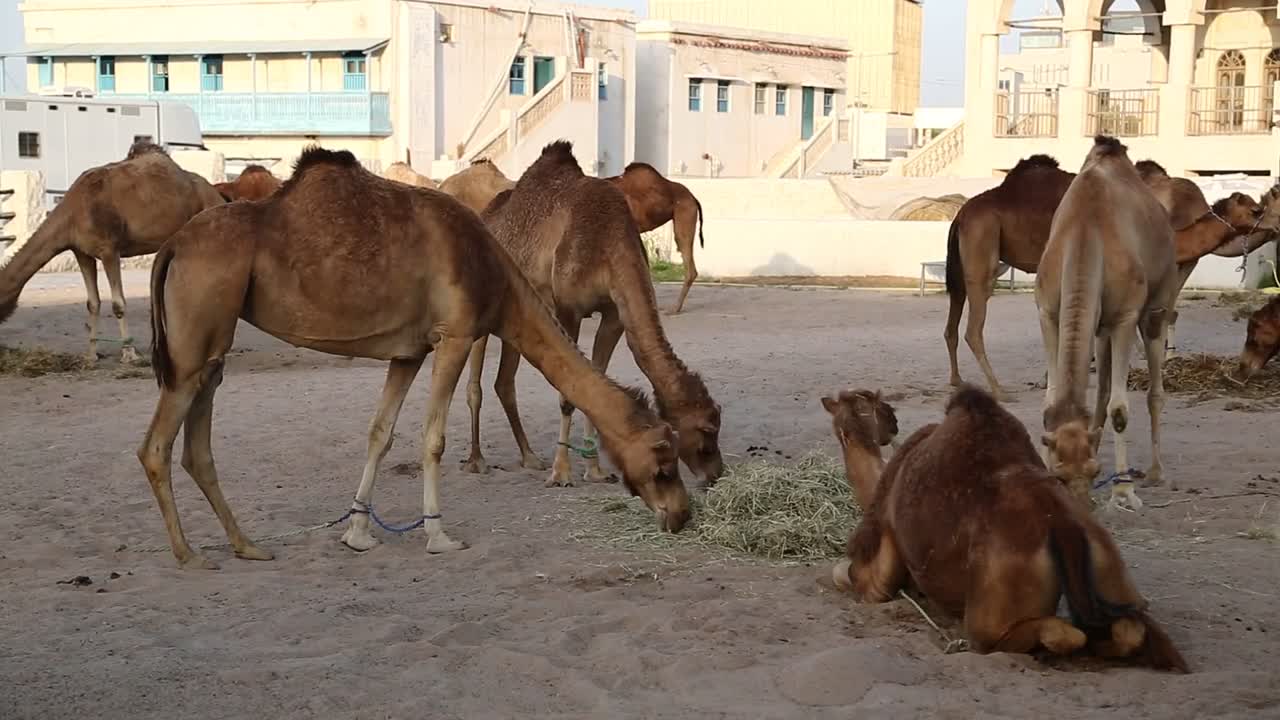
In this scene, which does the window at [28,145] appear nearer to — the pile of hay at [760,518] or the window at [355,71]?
the window at [355,71]

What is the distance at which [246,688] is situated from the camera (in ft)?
17.4

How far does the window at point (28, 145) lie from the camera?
33688 mm

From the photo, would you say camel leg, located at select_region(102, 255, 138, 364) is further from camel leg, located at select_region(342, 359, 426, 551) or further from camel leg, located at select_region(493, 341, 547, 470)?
camel leg, located at select_region(342, 359, 426, 551)

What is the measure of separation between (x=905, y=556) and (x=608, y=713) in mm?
1382

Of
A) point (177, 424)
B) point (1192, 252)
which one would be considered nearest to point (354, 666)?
point (177, 424)

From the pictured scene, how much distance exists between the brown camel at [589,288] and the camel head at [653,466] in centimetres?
40

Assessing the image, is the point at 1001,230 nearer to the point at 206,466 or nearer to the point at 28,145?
the point at 206,466

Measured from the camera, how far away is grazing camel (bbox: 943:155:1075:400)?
41.1 feet

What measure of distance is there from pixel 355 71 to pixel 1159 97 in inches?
1035

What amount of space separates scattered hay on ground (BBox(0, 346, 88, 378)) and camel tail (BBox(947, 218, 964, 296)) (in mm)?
8170

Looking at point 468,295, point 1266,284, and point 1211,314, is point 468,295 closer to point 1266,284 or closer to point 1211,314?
point 1211,314

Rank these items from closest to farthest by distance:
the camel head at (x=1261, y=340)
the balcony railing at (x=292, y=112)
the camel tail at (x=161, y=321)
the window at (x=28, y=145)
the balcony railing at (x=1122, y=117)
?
the camel tail at (x=161, y=321)
the camel head at (x=1261, y=340)
the balcony railing at (x=1122, y=117)
the window at (x=28, y=145)
the balcony railing at (x=292, y=112)

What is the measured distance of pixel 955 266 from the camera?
13.0 metres

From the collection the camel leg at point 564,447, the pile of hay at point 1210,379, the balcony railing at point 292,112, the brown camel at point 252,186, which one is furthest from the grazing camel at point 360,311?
the balcony railing at point 292,112
